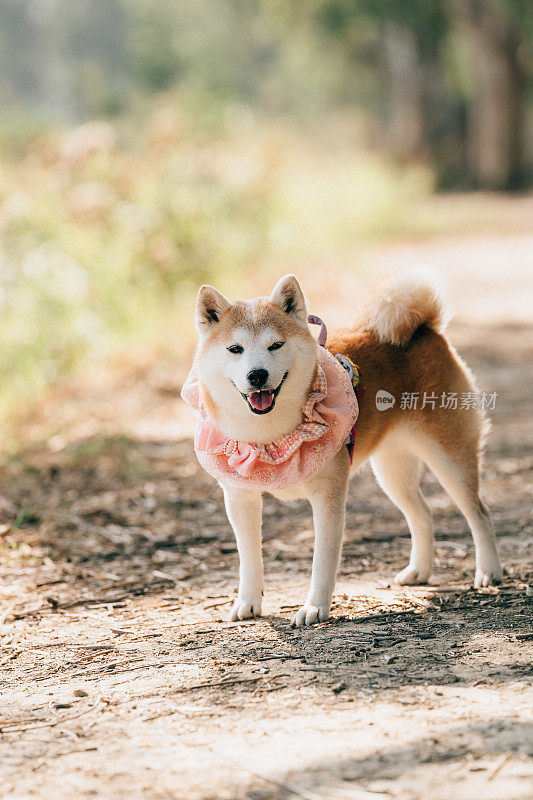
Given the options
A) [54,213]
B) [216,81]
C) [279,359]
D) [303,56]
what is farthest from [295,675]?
[216,81]

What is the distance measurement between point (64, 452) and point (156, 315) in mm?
3506

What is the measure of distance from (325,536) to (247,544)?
1.01ft

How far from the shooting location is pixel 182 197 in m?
10.7

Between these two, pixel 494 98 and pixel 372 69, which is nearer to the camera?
pixel 494 98

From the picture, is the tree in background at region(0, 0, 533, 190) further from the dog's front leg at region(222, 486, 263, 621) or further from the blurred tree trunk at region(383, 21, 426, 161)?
the dog's front leg at region(222, 486, 263, 621)

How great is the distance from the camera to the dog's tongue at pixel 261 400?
10.3 ft

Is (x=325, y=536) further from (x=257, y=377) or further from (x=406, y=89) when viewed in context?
(x=406, y=89)

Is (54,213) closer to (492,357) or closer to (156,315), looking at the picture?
(156,315)

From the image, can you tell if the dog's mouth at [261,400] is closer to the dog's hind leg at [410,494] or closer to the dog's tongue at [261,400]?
the dog's tongue at [261,400]

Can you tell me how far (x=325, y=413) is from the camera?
336 centimetres

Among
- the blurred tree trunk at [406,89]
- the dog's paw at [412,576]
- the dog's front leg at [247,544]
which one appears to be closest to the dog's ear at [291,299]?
the dog's front leg at [247,544]

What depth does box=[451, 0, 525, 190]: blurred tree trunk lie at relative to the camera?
74.2 ft

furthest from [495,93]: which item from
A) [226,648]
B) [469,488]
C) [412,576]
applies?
[226,648]

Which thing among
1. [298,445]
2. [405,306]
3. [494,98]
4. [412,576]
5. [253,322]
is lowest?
[412,576]
